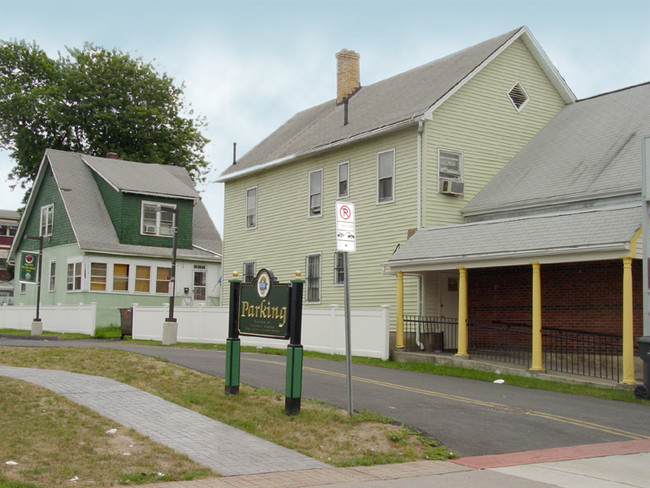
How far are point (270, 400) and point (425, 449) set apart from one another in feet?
10.6

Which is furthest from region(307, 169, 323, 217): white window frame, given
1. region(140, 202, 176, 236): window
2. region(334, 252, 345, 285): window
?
region(140, 202, 176, 236): window

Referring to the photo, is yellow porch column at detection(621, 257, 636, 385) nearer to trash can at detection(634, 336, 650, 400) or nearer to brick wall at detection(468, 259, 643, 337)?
trash can at detection(634, 336, 650, 400)

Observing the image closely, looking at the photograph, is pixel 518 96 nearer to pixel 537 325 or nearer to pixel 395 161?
pixel 395 161

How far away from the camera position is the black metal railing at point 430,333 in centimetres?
2161

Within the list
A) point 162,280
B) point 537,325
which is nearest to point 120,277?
point 162,280

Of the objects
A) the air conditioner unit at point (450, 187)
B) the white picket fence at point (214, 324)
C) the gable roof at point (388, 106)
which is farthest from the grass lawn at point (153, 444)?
the gable roof at point (388, 106)

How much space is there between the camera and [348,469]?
881 cm

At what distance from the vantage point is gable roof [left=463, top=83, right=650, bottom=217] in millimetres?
20281

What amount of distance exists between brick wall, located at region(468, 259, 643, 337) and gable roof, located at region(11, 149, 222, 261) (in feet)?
65.9

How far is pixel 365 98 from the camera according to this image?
29.5m

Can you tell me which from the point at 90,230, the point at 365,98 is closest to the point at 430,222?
the point at 365,98

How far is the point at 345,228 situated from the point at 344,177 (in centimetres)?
1549

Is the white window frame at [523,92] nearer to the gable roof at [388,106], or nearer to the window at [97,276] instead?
the gable roof at [388,106]

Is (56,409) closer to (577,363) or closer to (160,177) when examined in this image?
(577,363)
